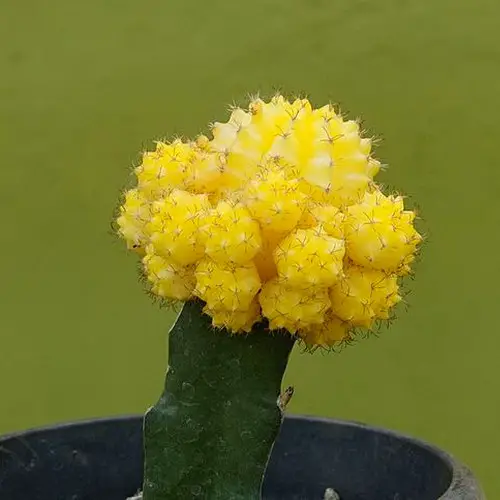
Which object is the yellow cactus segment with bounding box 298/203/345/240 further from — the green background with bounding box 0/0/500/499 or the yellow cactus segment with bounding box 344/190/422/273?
the green background with bounding box 0/0/500/499

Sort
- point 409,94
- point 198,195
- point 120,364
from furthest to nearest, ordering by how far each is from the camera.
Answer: point 120,364 → point 409,94 → point 198,195

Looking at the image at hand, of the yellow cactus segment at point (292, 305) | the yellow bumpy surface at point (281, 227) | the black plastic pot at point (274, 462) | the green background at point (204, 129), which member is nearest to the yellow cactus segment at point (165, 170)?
the yellow bumpy surface at point (281, 227)

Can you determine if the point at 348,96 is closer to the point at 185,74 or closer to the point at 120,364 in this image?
the point at 185,74

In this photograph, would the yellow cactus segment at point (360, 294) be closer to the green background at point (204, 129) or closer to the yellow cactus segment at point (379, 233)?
the yellow cactus segment at point (379, 233)

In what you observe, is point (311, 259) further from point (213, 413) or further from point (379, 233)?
point (213, 413)

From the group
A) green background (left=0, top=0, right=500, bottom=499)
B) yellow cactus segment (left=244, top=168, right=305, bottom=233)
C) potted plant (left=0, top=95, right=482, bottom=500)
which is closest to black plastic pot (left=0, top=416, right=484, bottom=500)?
potted plant (left=0, top=95, right=482, bottom=500)

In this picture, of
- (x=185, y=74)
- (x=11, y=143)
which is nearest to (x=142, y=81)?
(x=185, y=74)
